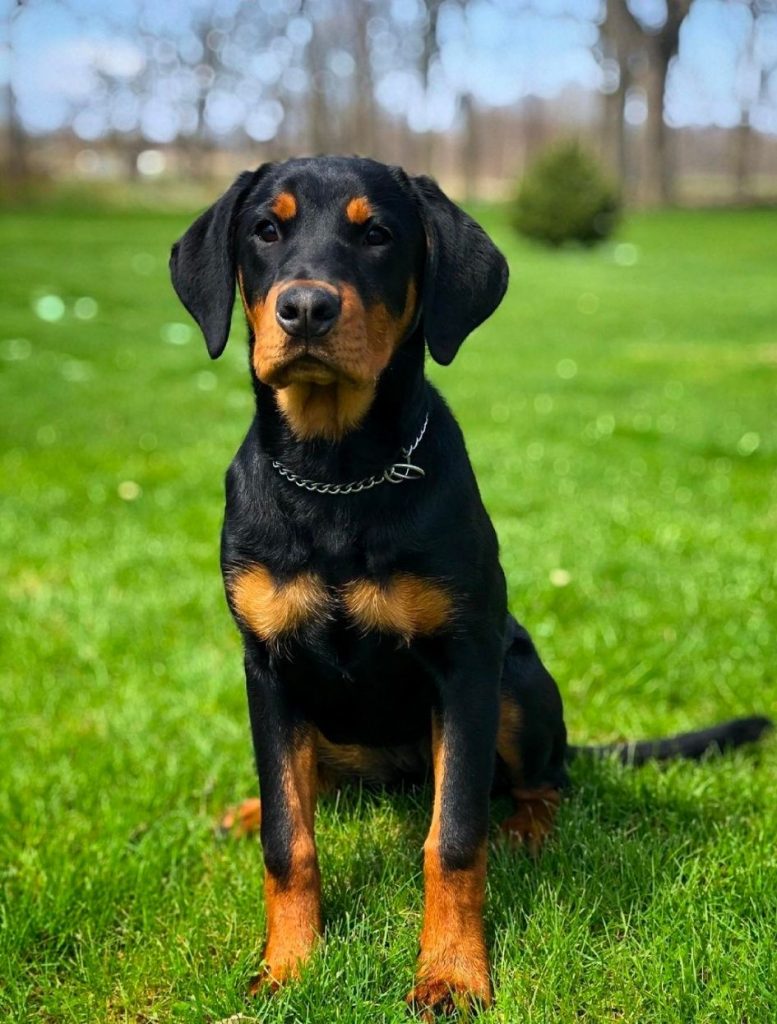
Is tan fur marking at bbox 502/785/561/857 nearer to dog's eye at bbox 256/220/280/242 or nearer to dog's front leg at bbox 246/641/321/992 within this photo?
dog's front leg at bbox 246/641/321/992

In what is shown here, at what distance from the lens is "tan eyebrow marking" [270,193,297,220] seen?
2471 mm

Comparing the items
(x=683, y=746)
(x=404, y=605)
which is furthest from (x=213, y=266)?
(x=683, y=746)

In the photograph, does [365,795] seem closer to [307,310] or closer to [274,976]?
[274,976]

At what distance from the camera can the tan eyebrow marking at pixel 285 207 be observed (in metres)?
2.47

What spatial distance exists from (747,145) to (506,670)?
50917 mm

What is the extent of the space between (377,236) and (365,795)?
1425 mm

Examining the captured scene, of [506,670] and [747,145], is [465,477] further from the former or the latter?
[747,145]

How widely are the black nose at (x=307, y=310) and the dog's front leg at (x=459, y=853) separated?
740 millimetres

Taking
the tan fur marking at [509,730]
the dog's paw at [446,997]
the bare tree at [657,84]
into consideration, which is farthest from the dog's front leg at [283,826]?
the bare tree at [657,84]

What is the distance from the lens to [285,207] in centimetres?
247

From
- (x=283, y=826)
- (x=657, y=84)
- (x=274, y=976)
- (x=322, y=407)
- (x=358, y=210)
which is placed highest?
(x=358, y=210)

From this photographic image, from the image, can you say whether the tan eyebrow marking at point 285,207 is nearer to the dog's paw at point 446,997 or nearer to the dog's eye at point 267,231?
the dog's eye at point 267,231

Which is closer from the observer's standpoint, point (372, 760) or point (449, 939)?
point (449, 939)

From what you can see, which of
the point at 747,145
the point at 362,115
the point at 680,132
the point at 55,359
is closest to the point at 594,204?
the point at 55,359
